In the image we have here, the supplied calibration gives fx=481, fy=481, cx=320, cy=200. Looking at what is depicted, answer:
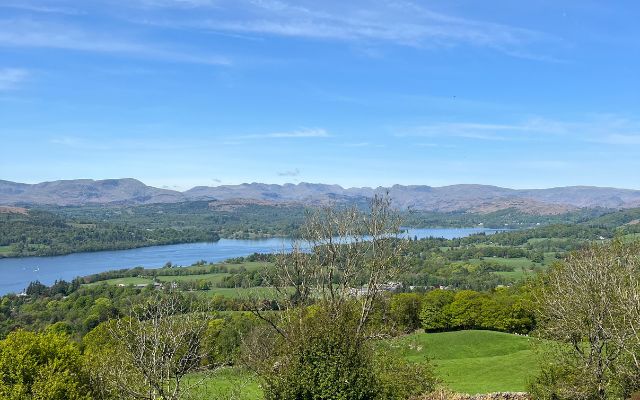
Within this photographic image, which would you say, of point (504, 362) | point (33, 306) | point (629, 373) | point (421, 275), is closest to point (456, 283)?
point (421, 275)

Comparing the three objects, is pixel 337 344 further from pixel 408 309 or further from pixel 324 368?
pixel 408 309

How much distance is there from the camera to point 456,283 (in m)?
92.8

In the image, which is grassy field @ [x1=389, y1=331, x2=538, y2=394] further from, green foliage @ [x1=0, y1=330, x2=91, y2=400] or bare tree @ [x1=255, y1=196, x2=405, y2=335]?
green foliage @ [x1=0, y1=330, x2=91, y2=400]

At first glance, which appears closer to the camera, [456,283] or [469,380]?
[469,380]

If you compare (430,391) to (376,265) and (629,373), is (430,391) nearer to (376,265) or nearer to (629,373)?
(376,265)

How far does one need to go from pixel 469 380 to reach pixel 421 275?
76171mm

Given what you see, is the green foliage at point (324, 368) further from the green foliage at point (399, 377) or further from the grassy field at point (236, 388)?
the grassy field at point (236, 388)

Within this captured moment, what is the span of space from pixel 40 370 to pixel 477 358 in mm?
29058

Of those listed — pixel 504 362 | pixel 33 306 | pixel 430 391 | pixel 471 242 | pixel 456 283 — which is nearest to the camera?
pixel 430 391

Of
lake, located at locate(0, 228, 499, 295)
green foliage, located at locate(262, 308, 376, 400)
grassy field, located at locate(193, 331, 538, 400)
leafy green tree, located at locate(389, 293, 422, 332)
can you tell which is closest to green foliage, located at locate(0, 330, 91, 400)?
grassy field, located at locate(193, 331, 538, 400)

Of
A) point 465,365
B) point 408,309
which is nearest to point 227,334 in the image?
point 408,309

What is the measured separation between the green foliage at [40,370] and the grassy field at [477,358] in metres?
11.8

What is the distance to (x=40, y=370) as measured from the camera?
15609mm

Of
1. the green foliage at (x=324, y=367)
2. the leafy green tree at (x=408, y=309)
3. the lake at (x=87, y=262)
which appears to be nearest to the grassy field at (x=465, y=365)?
the leafy green tree at (x=408, y=309)
